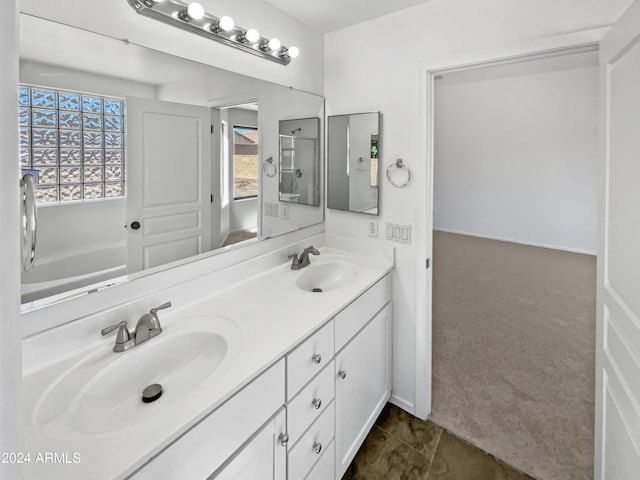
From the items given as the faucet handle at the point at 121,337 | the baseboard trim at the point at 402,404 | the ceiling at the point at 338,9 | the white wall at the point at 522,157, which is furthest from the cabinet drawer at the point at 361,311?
the white wall at the point at 522,157

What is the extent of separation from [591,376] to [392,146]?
2.10 m

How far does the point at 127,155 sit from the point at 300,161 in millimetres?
1048

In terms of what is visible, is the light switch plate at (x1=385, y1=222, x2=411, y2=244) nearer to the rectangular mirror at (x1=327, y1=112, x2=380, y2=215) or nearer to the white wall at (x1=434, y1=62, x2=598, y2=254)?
the rectangular mirror at (x1=327, y1=112, x2=380, y2=215)

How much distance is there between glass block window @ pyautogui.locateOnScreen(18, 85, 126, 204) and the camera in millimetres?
973

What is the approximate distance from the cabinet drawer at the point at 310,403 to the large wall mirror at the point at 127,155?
731 millimetres

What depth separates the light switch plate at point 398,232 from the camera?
6.14 ft

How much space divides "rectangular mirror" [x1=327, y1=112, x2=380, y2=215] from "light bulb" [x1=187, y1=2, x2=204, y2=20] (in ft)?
3.21

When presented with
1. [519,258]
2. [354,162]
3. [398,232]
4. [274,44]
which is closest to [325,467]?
[398,232]

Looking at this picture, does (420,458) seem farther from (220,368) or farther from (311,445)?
(220,368)

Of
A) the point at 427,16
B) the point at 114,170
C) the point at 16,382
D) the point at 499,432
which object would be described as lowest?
the point at 499,432

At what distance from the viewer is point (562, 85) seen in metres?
4.92

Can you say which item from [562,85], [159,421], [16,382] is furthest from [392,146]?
[562,85]

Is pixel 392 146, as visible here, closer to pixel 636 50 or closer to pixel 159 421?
pixel 636 50

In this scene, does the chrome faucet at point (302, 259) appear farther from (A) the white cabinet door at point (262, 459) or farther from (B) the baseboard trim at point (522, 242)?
(B) the baseboard trim at point (522, 242)
